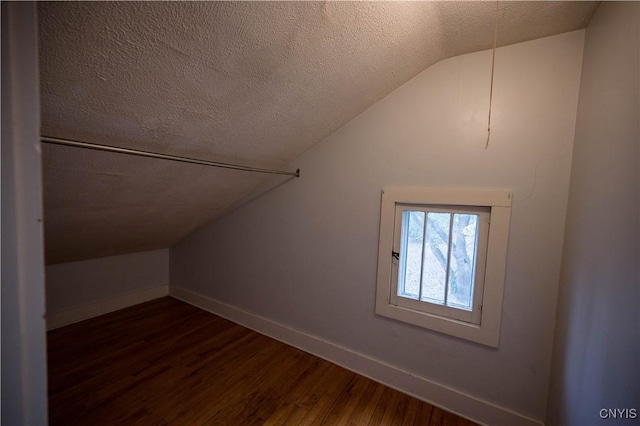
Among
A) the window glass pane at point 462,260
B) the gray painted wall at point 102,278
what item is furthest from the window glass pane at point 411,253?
the gray painted wall at point 102,278

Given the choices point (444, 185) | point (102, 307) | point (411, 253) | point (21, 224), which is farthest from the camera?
point (102, 307)

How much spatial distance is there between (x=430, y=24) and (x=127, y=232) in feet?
8.89

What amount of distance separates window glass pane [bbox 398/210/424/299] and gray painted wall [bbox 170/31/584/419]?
19 cm

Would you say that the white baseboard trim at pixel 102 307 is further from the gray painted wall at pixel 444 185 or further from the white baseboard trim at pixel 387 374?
the gray painted wall at pixel 444 185

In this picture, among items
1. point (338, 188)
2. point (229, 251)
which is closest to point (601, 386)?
point (338, 188)

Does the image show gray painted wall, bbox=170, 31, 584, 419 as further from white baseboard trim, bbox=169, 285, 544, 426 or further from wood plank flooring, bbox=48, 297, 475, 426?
wood plank flooring, bbox=48, 297, 475, 426

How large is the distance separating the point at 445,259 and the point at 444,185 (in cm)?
47

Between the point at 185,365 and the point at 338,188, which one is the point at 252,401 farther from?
the point at 338,188

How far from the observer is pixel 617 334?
30.9 inches

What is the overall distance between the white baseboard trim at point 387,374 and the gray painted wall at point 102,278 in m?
1.05

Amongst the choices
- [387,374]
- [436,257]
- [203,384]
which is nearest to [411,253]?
[436,257]

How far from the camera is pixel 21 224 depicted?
1.26ft

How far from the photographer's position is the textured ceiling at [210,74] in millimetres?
850

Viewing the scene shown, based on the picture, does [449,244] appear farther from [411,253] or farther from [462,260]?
[411,253]
